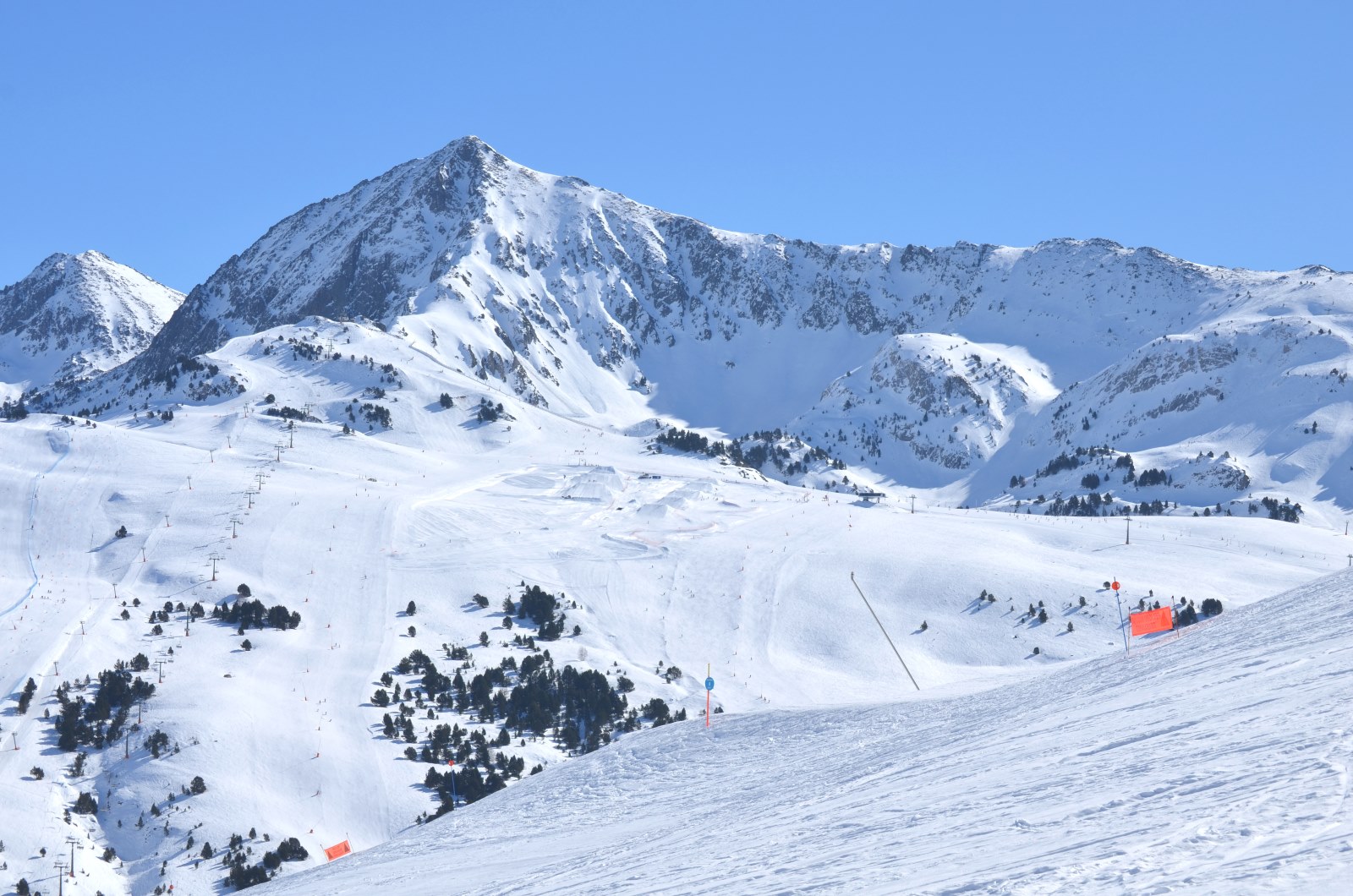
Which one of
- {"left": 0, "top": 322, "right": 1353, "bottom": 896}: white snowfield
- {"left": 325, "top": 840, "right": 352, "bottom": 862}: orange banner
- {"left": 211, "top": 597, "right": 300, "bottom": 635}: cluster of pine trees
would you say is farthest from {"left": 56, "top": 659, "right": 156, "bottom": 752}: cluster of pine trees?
{"left": 325, "top": 840, "right": 352, "bottom": 862}: orange banner

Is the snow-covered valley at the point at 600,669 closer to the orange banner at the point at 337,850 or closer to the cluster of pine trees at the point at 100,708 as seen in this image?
the cluster of pine trees at the point at 100,708

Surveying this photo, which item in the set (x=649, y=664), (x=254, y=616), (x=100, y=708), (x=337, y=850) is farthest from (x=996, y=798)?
(x=254, y=616)

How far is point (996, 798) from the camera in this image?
19250 mm

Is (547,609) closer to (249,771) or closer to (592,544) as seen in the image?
(592,544)

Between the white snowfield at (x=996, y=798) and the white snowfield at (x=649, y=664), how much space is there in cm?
11

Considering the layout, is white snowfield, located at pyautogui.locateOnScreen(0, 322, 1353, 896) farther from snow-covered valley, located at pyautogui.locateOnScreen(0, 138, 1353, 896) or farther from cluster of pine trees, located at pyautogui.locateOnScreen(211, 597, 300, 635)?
cluster of pine trees, located at pyautogui.locateOnScreen(211, 597, 300, 635)

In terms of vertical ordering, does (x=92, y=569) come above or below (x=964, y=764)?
above

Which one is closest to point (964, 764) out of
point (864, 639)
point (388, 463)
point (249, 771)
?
point (249, 771)

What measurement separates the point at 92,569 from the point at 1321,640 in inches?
4220

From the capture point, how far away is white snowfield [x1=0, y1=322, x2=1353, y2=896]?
57.6 ft

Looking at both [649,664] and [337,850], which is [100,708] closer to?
[337,850]

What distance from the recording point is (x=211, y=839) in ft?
212

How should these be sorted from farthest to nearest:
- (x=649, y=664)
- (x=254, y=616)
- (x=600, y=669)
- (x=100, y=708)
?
(x=649, y=664) < (x=254, y=616) < (x=600, y=669) < (x=100, y=708)

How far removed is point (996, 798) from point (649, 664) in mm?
80031
